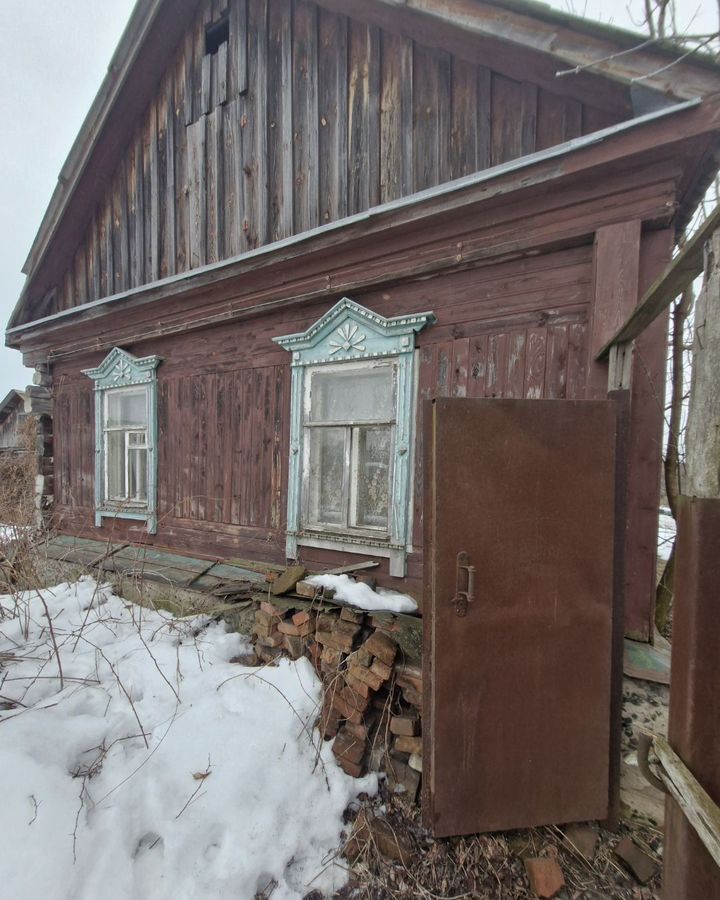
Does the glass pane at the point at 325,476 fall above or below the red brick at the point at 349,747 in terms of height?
above

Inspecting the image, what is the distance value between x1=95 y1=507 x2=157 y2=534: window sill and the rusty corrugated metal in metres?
4.52

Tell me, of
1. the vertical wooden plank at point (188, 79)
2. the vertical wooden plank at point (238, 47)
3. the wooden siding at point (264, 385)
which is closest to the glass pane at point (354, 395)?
the wooden siding at point (264, 385)

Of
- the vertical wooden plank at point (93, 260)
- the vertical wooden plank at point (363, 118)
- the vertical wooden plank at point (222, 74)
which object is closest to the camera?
the vertical wooden plank at point (363, 118)

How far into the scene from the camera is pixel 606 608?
188 cm

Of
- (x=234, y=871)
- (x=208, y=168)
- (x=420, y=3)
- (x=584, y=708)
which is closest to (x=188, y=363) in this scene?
(x=208, y=168)

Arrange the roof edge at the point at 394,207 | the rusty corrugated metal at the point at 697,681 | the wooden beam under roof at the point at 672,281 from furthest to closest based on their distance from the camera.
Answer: the roof edge at the point at 394,207, the wooden beam under roof at the point at 672,281, the rusty corrugated metal at the point at 697,681

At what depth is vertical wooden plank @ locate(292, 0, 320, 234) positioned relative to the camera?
3309mm

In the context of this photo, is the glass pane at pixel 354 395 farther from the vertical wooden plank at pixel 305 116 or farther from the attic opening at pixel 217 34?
the attic opening at pixel 217 34

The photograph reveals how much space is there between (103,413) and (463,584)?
4.90 meters

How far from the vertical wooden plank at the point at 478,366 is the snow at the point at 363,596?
1.52m

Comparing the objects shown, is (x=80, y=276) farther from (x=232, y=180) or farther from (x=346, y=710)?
(x=346, y=710)

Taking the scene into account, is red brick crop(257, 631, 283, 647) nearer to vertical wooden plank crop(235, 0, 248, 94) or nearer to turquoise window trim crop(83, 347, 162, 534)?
turquoise window trim crop(83, 347, 162, 534)

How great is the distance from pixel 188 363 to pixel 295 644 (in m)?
3.03

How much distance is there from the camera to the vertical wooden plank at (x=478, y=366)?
272 centimetres
